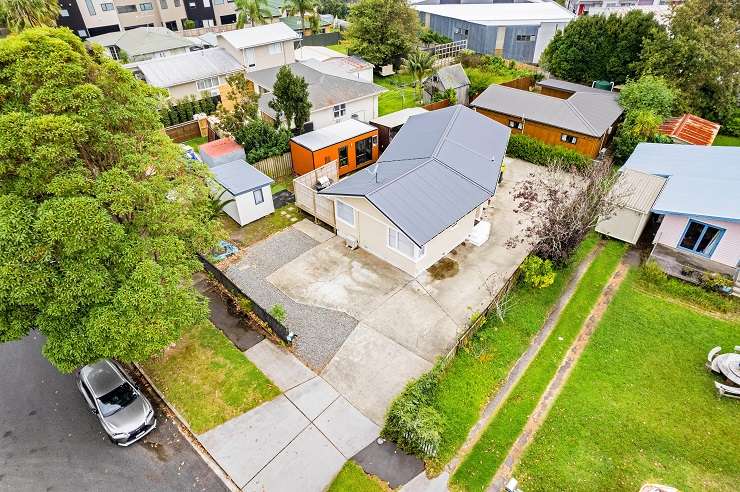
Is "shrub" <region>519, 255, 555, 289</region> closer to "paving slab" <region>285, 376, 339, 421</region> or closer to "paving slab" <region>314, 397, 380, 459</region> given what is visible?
"paving slab" <region>314, 397, 380, 459</region>

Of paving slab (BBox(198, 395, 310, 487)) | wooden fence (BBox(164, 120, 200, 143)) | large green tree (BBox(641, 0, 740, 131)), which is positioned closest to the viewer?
paving slab (BBox(198, 395, 310, 487))

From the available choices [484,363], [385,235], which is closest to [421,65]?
[385,235]

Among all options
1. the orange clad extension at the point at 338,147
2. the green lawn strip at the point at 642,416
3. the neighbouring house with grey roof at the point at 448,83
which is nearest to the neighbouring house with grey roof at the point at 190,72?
the orange clad extension at the point at 338,147

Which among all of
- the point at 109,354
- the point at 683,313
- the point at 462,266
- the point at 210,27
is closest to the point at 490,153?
the point at 462,266

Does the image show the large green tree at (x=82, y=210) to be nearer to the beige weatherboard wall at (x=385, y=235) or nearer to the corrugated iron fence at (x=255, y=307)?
the corrugated iron fence at (x=255, y=307)

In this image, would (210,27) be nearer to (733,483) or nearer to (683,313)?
(683,313)

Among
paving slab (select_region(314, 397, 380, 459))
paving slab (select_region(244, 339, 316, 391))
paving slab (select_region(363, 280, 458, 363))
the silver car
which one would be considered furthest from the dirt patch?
the silver car

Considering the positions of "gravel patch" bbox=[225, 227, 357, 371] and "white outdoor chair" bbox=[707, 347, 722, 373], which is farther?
"gravel patch" bbox=[225, 227, 357, 371]
